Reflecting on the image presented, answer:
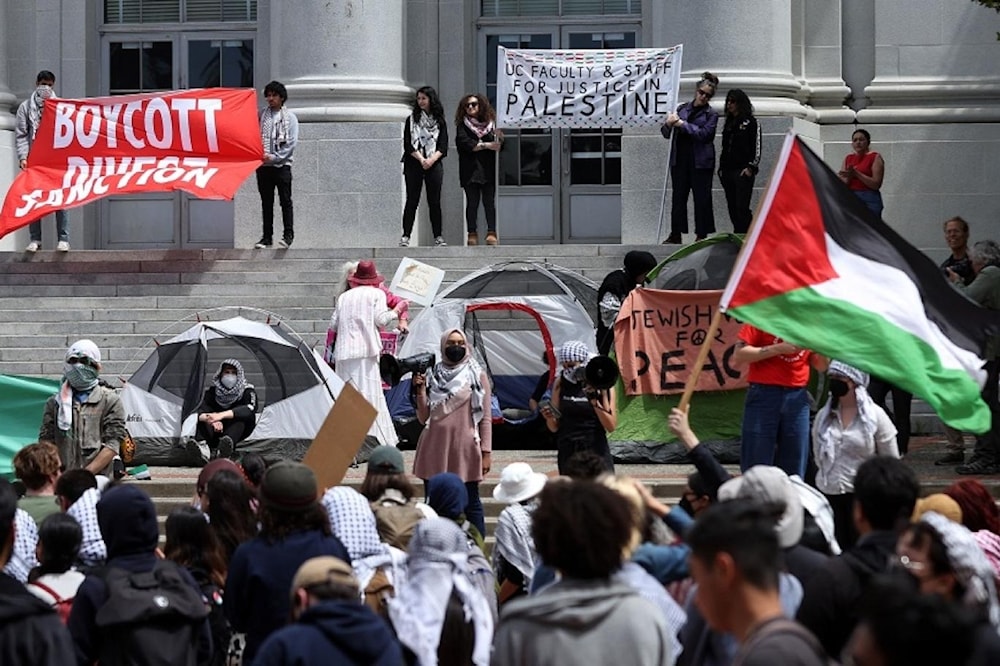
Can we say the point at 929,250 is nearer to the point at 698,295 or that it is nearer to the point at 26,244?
the point at 698,295

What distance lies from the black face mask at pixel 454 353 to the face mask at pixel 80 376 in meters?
2.32

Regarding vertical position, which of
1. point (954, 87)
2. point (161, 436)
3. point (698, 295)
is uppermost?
point (954, 87)

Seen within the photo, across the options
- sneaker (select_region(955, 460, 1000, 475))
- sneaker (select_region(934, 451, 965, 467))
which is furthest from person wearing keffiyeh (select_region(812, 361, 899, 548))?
sneaker (select_region(934, 451, 965, 467))

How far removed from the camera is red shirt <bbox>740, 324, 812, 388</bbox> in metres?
11.7

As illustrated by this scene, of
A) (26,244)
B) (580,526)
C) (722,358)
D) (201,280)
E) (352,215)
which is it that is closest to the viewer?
(580,526)

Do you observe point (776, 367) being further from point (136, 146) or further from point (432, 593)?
point (136, 146)

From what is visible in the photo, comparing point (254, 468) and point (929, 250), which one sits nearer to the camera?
point (254, 468)

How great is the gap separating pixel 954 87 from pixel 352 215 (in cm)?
672

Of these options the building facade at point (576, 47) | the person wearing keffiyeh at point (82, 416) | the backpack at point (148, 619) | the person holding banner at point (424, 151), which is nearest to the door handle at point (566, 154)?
the building facade at point (576, 47)

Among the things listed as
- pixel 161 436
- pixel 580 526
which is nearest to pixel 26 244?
pixel 161 436

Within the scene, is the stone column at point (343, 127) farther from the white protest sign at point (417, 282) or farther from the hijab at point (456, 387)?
the hijab at point (456, 387)

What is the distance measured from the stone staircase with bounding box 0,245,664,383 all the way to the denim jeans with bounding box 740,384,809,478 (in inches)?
289

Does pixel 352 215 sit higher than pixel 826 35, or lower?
lower

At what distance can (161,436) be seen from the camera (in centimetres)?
1625
